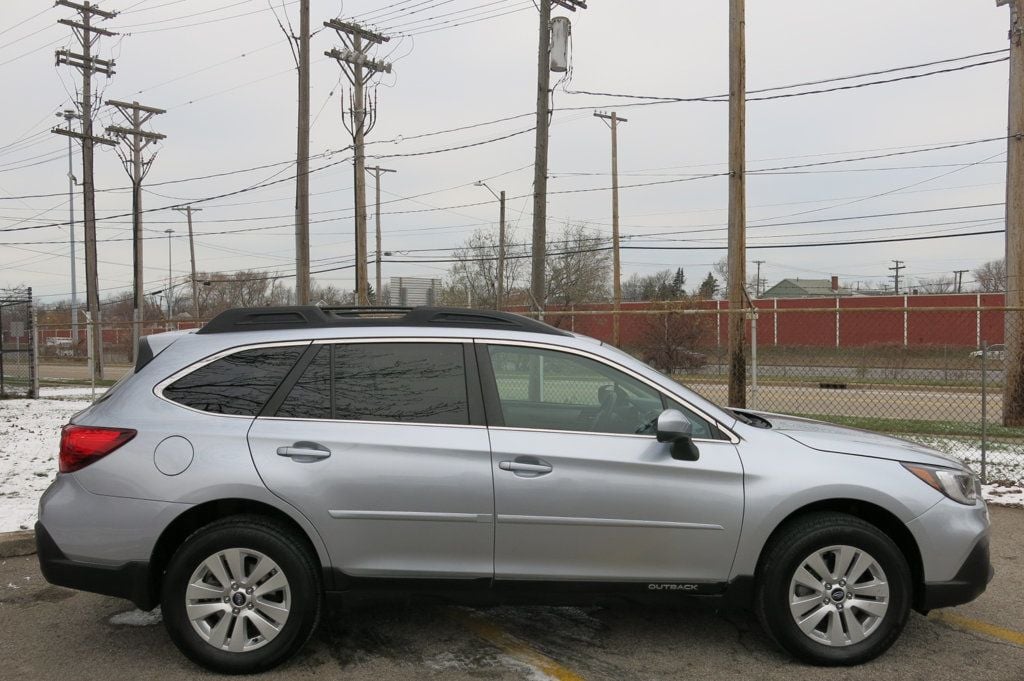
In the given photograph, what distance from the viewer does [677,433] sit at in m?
3.62

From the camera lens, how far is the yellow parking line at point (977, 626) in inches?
162

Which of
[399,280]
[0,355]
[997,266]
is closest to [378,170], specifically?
[399,280]

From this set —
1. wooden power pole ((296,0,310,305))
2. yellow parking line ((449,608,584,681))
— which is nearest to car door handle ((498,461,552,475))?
yellow parking line ((449,608,584,681))

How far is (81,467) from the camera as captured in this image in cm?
368

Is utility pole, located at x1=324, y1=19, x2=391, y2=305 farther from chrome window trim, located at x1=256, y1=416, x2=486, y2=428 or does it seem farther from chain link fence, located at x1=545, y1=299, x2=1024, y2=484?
chrome window trim, located at x1=256, y1=416, x2=486, y2=428

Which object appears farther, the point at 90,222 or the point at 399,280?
the point at 399,280

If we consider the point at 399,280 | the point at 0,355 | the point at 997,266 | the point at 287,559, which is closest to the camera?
the point at 287,559

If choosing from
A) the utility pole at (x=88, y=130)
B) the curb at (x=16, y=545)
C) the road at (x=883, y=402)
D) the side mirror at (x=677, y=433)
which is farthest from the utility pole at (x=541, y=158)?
the utility pole at (x=88, y=130)

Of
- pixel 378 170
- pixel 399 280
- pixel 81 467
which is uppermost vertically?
pixel 378 170

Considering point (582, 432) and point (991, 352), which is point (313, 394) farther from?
point (991, 352)

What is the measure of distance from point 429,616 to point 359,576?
2.84 feet

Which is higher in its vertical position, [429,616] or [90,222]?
[90,222]

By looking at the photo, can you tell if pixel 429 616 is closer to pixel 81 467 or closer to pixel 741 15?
pixel 81 467

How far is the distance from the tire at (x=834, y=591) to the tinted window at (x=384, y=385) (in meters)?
1.64
